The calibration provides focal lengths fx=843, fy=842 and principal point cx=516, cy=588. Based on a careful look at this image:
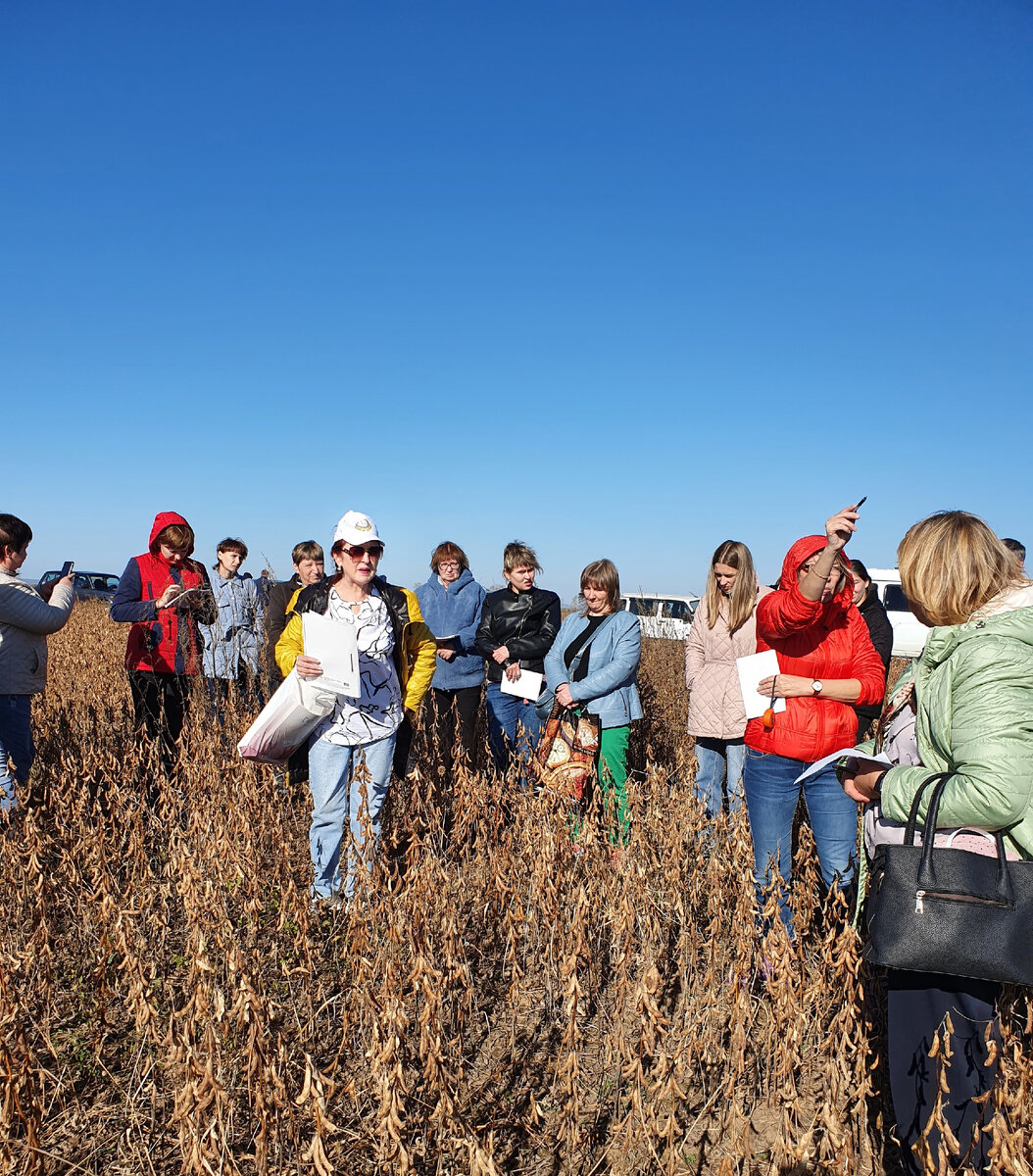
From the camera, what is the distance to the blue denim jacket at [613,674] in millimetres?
4457

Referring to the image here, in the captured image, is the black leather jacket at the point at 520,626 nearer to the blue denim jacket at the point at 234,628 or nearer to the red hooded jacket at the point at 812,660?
the blue denim jacket at the point at 234,628

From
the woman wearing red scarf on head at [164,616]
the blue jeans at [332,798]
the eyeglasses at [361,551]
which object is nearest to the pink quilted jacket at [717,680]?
the blue jeans at [332,798]

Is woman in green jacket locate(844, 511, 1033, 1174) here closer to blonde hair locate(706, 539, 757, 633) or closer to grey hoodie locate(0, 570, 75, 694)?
blonde hair locate(706, 539, 757, 633)

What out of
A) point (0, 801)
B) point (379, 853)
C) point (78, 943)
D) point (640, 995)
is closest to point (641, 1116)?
point (640, 995)

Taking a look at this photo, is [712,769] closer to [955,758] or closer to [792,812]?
[792,812]

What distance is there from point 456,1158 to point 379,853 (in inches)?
41.5

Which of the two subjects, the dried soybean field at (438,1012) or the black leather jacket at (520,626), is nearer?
the dried soybean field at (438,1012)

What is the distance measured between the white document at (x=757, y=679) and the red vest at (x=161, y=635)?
3.13 metres

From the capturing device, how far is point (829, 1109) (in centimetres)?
171

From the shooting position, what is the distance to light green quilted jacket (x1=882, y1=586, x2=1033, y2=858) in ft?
5.42

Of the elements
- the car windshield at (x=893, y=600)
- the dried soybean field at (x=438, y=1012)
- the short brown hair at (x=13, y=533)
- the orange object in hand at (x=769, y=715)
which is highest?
the car windshield at (x=893, y=600)

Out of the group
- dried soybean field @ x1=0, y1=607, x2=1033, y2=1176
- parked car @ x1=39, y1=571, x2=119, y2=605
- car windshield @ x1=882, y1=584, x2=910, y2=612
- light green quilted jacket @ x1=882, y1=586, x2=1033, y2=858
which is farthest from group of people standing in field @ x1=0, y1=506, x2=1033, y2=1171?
parked car @ x1=39, y1=571, x2=119, y2=605

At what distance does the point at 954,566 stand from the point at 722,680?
2.50 meters

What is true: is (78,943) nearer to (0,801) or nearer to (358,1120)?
(0,801)
